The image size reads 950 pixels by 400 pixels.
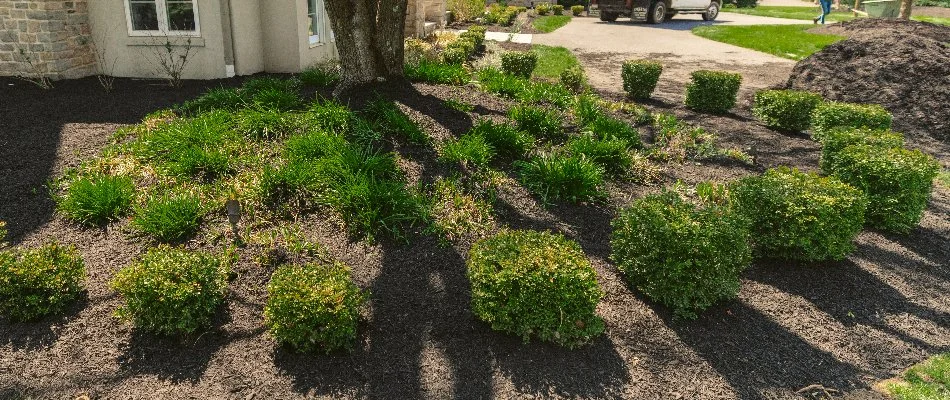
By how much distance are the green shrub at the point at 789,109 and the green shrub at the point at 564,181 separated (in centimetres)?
434

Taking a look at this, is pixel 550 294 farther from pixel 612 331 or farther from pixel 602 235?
pixel 602 235

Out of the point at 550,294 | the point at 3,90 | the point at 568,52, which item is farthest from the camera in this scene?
the point at 568,52

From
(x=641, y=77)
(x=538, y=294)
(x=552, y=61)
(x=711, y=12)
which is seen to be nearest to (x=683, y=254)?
(x=538, y=294)

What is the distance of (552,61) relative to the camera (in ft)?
43.9

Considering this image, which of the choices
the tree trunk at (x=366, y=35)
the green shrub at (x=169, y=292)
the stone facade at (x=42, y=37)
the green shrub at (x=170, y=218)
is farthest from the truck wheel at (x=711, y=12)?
the green shrub at (x=169, y=292)

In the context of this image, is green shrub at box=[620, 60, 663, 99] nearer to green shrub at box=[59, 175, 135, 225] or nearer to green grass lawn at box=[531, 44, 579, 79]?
green grass lawn at box=[531, 44, 579, 79]

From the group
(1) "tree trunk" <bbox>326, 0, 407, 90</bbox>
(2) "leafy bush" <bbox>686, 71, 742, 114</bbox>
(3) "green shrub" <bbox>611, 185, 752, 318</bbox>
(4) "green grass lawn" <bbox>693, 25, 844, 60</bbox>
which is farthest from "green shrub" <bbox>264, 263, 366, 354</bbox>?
(4) "green grass lawn" <bbox>693, 25, 844, 60</bbox>

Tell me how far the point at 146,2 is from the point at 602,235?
8437mm

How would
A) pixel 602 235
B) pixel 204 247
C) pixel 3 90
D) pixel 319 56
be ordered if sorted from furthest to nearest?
pixel 319 56
pixel 3 90
pixel 602 235
pixel 204 247

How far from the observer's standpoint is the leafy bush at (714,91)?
8789 millimetres

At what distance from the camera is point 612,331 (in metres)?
3.70

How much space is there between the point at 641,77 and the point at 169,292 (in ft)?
26.5

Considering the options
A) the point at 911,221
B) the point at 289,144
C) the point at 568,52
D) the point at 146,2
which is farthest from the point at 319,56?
the point at 911,221

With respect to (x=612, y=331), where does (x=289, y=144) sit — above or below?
above
